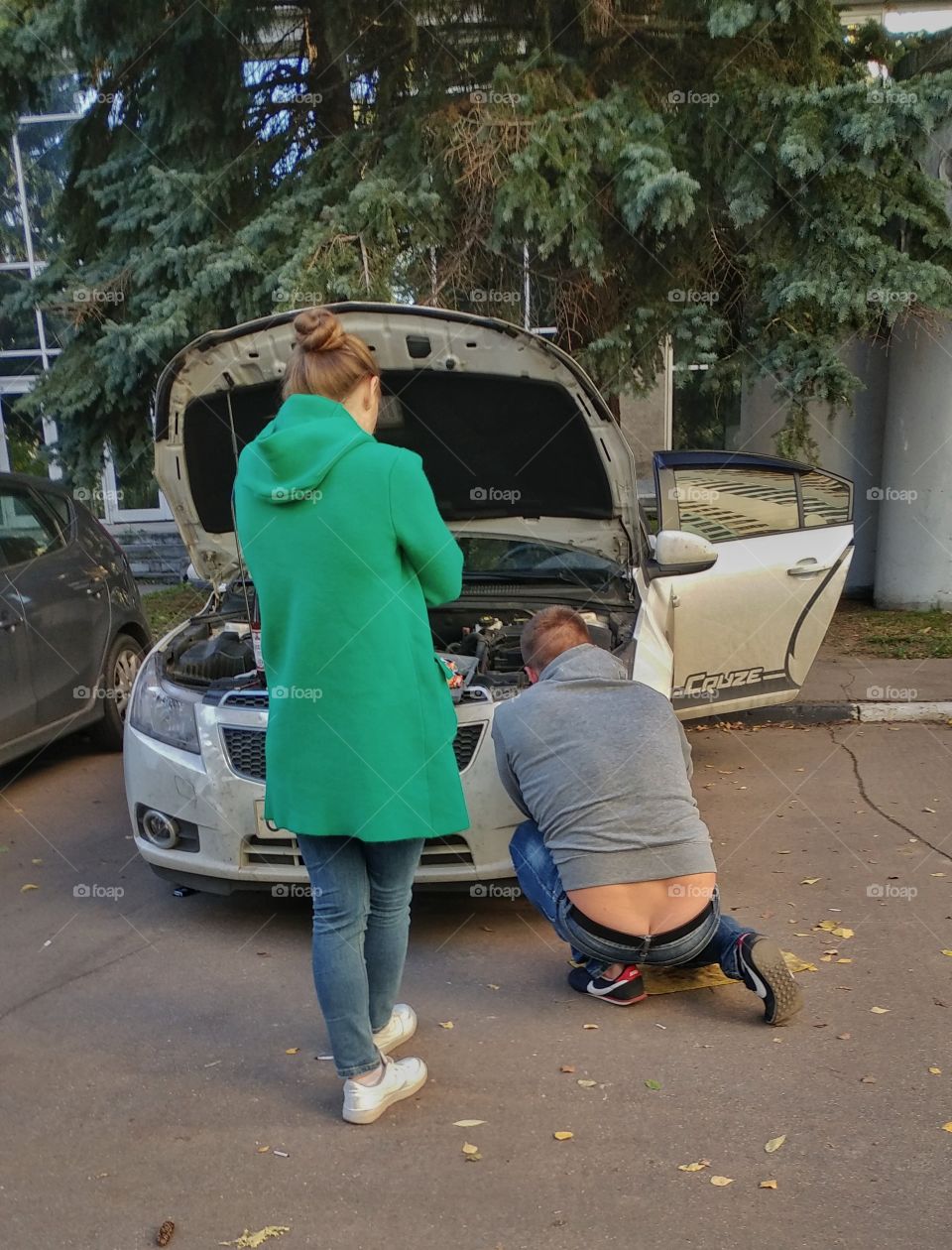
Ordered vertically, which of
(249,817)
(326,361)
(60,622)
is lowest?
(249,817)

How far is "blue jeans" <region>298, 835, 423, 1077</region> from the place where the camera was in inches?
110

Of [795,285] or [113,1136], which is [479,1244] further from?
[795,285]

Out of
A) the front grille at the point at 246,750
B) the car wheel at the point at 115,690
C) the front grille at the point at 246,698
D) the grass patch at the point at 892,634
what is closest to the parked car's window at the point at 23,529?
the car wheel at the point at 115,690

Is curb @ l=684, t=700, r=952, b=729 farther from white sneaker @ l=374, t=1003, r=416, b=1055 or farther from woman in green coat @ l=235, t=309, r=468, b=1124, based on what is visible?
woman in green coat @ l=235, t=309, r=468, b=1124

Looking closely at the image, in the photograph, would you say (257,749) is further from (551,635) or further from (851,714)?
(851,714)

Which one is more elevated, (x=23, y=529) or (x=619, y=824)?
(x=23, y=529)

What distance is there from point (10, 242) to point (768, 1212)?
1450cm

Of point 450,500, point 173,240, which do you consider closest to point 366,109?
point 173,240

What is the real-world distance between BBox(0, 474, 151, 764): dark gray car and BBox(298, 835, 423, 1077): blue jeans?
3.37 metres

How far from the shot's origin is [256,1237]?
2514mm

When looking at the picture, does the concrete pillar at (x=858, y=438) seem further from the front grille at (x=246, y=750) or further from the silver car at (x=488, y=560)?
the front grille at (x=246, y=750)

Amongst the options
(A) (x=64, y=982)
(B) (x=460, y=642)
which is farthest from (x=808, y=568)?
(A) (x=64, y=982)

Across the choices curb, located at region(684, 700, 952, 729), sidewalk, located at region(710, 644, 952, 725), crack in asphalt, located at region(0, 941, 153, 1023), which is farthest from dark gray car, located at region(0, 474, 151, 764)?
sidewalk, located at region(710, 644, 952, 725)

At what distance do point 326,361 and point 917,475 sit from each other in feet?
26.7
